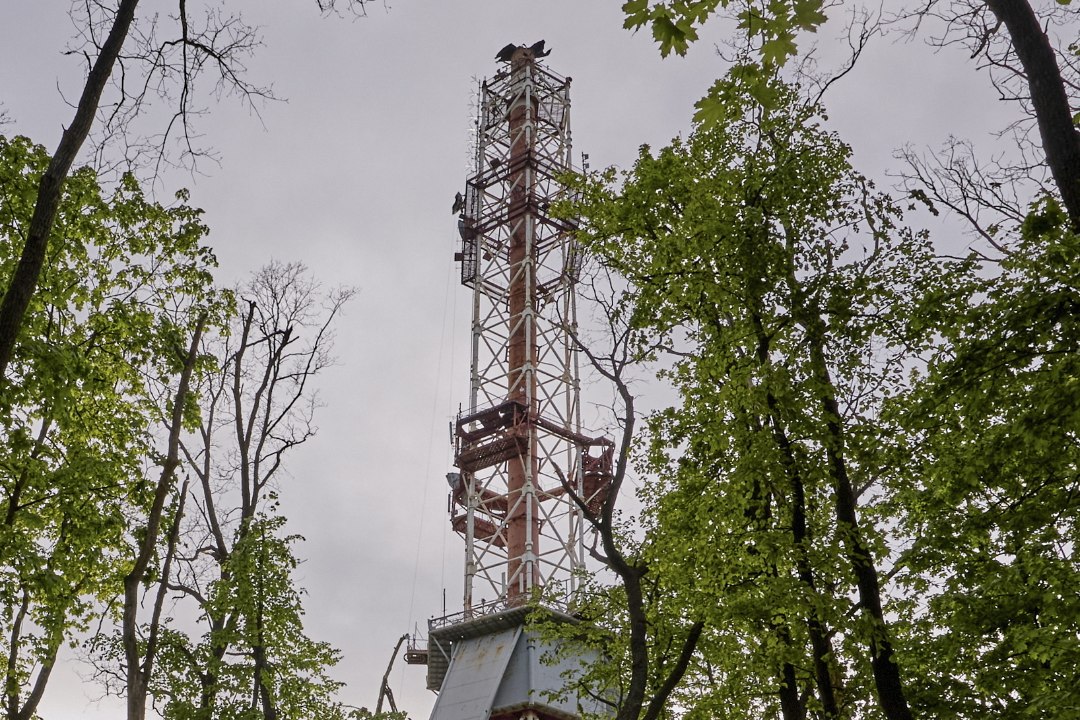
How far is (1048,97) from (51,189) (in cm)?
840

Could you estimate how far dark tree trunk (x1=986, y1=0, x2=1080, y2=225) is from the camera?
934 cm

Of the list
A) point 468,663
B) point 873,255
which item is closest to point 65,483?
point 873,255

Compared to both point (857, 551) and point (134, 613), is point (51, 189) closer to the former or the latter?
point (134, 613)

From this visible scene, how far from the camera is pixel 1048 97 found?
949 centimetres

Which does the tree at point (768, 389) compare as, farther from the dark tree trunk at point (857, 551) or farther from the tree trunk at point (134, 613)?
the tree trunk at point (134, 613)

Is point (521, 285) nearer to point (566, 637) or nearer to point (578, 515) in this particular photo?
point (578, 515)

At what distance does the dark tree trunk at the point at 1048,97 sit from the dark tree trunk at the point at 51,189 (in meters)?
7.66

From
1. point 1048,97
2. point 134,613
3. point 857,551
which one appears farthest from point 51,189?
point 857,551

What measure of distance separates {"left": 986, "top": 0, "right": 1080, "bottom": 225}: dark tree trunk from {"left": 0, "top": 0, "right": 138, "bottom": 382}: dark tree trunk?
25.1 feet

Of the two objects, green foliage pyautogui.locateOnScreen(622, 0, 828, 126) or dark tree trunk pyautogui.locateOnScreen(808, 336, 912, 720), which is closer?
green foliage pyautogui.locateOnScreen(622, 0, 828, 126)

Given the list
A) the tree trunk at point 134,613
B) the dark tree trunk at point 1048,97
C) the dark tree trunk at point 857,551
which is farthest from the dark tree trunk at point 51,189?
the dark tree trunk at point 857,551

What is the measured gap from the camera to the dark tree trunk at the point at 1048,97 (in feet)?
30.7

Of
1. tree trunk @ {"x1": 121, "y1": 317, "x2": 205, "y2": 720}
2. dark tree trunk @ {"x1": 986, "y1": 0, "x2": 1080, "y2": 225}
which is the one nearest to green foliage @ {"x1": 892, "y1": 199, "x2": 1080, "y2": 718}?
dark tree trunk @ {"x1": 986, "y1": 0, "x2": 1080, "y2": 225}

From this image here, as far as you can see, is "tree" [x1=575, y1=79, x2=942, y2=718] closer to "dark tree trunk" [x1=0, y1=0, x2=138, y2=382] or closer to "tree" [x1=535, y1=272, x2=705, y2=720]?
"tree" [x1=535, y1=272, x2=705, y2=720]
